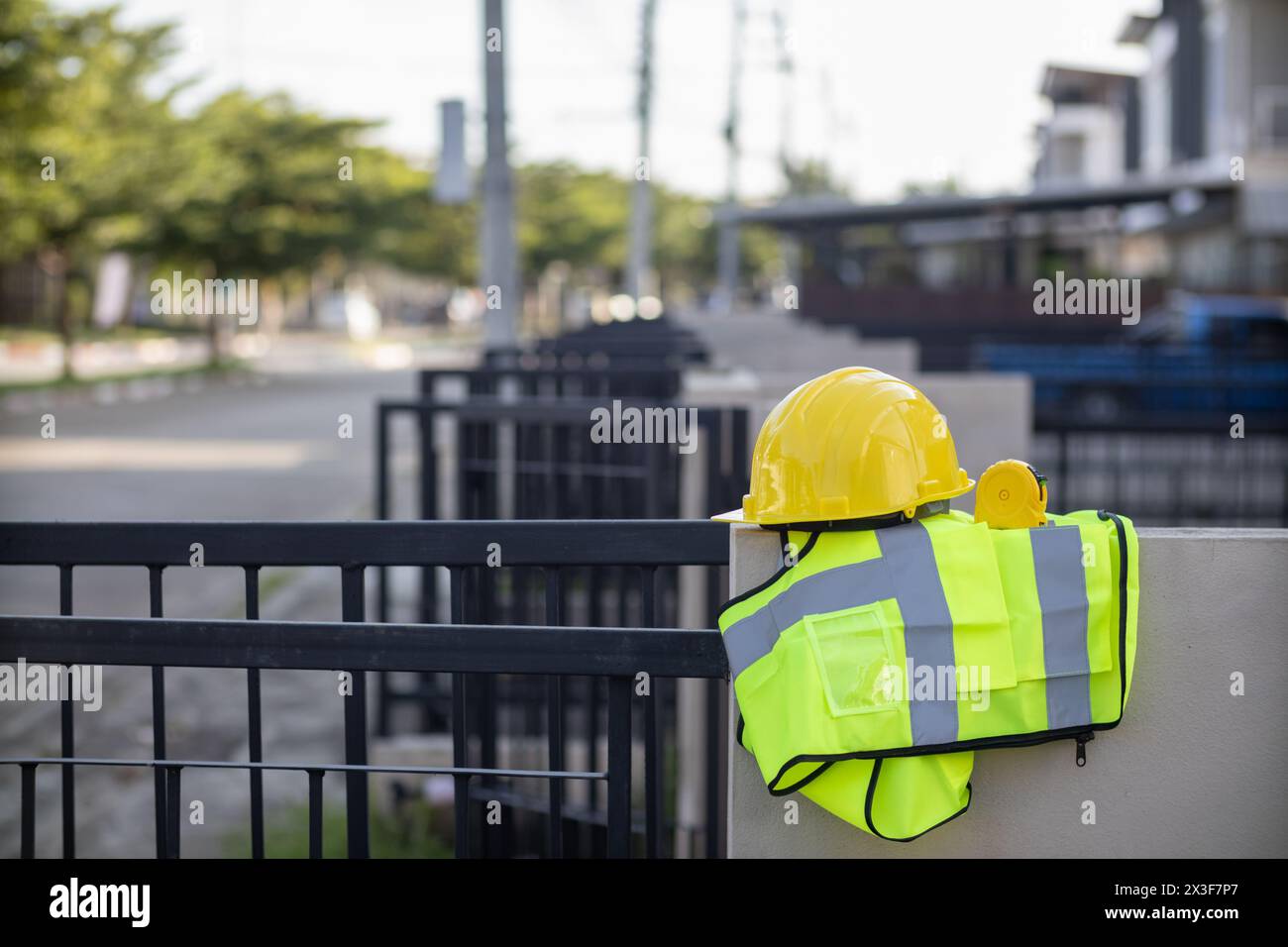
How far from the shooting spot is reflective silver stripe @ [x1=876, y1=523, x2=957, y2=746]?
7.91ft

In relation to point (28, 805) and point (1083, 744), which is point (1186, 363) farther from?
point (28, 805)

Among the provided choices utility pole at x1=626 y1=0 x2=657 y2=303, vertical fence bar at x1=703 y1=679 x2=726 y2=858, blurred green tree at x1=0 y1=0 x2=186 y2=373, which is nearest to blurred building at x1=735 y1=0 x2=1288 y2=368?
utility pole at x1=626 y1=0 x2=657 y2=303

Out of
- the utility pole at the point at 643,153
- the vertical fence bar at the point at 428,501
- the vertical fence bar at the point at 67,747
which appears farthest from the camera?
the utility pole at the point at 643,153

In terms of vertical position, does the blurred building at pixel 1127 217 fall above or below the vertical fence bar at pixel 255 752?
above

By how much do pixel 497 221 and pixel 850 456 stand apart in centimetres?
1084

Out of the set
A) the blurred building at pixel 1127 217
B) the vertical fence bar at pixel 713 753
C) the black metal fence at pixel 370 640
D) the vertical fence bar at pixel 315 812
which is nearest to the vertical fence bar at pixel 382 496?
the vertical fence bar at pixel 713 753

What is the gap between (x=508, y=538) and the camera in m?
2.79

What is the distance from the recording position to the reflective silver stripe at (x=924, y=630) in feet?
7.91

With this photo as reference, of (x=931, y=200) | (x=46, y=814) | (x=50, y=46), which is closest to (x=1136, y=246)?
(x=931, y=200)

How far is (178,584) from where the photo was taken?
455 inches

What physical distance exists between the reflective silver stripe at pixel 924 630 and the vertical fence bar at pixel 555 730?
61 cm

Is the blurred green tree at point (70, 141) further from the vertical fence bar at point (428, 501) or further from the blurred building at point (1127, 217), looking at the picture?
the vertical fence bar at point (428, 501)

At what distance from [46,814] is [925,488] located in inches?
192
